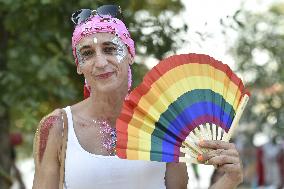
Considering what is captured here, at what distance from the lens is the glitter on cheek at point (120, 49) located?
3.15m

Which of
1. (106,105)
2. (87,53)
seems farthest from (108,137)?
(87,53)

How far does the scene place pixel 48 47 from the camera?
600 cm

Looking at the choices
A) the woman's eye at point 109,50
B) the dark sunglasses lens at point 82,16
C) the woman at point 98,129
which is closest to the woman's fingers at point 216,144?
the woman at point 98,129

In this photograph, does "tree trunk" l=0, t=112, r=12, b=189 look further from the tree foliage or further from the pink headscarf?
the pink headscarf

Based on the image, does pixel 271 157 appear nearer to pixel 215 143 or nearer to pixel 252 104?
pixel 252 104

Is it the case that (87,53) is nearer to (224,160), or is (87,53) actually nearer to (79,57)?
(79,57)

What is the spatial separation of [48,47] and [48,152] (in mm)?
2911

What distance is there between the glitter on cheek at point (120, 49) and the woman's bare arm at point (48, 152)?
347mm

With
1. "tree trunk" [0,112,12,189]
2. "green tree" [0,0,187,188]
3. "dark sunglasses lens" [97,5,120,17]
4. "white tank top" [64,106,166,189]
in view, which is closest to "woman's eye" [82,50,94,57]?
"dark sunglasses lens" [97,5,120,17]

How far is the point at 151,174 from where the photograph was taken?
123 inches

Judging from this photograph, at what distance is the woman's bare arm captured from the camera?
3.15 meters

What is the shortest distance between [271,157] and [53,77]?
32.1ft

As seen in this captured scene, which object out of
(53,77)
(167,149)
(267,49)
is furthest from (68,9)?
(167,149)

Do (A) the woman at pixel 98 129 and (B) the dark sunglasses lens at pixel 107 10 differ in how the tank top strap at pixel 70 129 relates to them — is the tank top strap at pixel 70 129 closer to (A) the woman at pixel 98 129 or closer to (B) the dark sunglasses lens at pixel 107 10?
(A) the woman at pixel 98 129
